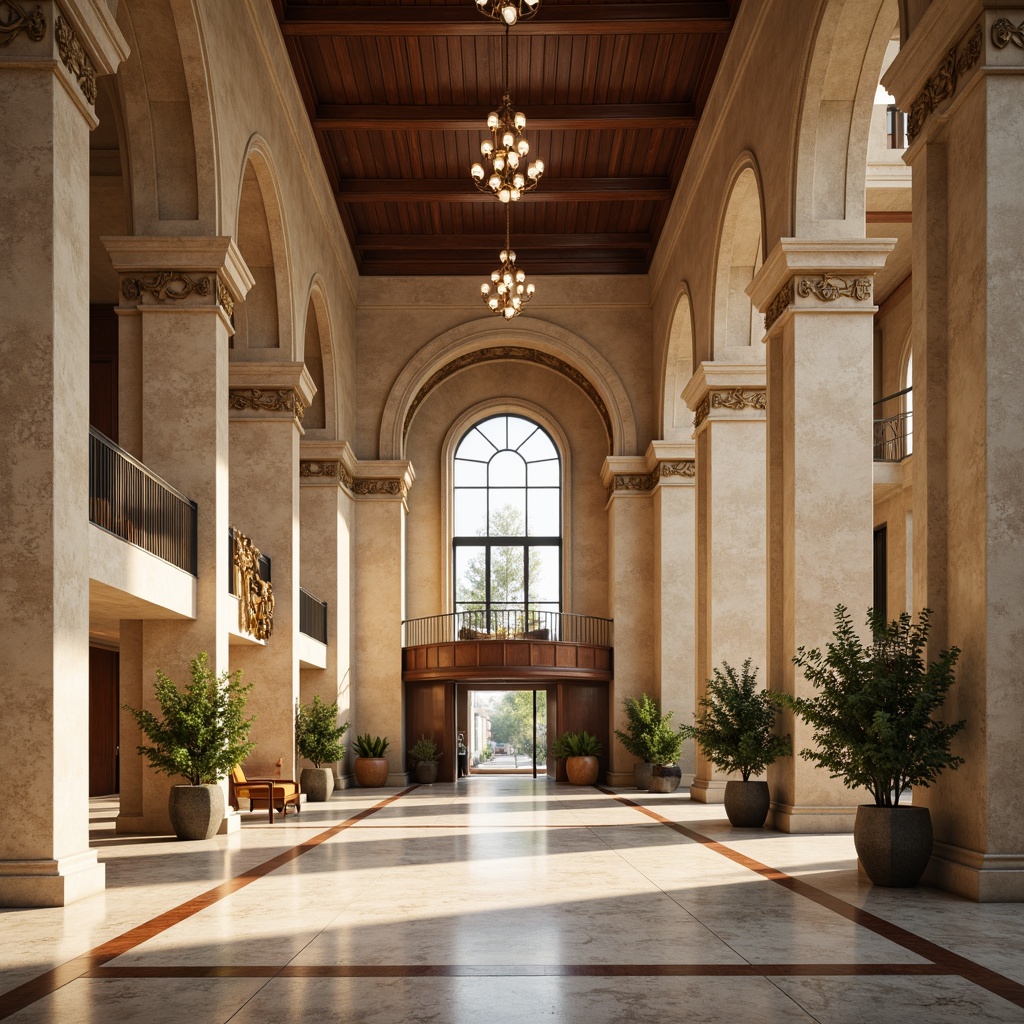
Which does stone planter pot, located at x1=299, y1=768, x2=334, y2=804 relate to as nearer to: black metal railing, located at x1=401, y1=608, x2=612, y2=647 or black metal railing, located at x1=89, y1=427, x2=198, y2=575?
black metal railing, located at x1=401, y1=608, x2=612, y2=647

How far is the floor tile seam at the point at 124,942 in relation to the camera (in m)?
5.29

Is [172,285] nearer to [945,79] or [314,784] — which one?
[945,79]

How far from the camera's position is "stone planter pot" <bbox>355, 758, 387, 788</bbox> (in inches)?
920

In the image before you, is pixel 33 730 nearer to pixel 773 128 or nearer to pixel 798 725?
pixel 798 725

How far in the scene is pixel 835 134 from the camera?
13.1m

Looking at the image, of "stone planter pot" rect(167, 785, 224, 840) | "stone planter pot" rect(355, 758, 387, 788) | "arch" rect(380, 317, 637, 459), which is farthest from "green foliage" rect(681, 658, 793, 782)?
"arch" rect(380, 317, 637, 459)

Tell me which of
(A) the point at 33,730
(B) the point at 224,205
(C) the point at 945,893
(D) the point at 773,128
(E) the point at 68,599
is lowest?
(C) the point at 945,893

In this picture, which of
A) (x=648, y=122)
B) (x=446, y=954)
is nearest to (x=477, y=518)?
(x=648, y=122)

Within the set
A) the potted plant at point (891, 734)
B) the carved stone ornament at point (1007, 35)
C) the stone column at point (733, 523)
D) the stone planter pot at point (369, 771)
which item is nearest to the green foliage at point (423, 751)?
the stone planter pot at point (369, 771)

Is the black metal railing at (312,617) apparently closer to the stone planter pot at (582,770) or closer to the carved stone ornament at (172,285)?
the stone planter pot at (582,770)

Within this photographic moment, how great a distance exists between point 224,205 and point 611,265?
534 inches

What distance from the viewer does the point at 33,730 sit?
800 centimetres

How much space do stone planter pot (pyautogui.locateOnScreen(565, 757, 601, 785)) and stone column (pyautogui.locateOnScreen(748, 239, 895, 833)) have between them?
1173 centimetres

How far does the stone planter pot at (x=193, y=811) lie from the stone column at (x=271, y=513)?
5197 mm
